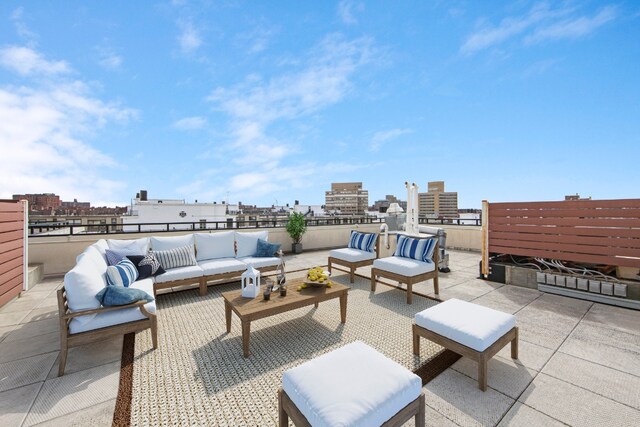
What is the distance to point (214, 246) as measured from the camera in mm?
4691

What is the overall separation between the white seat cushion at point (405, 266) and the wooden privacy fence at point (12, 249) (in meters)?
5.59

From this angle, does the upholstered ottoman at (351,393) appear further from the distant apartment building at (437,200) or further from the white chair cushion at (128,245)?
the distant apartment building at (437,200)

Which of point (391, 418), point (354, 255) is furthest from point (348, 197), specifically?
point (391, 418)

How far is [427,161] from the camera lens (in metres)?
9.34

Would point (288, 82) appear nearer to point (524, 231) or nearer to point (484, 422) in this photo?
point (524, 231)

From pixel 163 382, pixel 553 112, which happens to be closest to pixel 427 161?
pixel 553 112

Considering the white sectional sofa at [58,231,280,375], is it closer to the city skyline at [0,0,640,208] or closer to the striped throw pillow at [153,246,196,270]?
the striped throw pillow at [153,246,196,270]

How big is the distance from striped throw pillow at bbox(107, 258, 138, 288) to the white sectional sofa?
0.07 metres

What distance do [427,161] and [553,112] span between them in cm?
388

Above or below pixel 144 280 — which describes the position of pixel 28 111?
above

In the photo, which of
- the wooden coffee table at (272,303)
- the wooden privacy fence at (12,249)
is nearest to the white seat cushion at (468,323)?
the wooden coffee table at (272,303)

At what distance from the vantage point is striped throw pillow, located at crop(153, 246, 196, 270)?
4.00 meters

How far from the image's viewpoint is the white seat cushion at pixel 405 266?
382cm

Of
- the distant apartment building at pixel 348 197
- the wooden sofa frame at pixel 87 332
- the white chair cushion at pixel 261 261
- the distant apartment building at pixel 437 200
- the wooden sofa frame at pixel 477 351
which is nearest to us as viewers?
the wooden sofa frame at pixel 477 351
